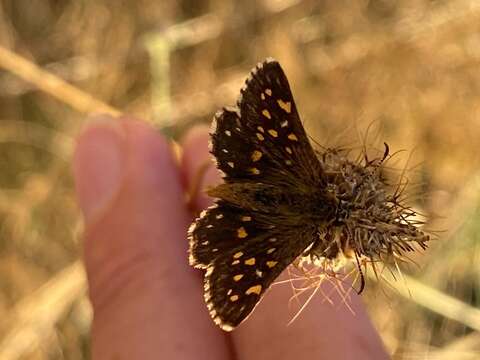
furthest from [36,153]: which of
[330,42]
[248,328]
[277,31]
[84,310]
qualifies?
[248,328]

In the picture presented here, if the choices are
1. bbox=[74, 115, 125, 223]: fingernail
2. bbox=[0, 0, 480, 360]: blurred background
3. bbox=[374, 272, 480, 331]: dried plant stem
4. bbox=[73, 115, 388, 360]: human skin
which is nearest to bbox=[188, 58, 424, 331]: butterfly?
bbox=[73, 115, 388, 360]: human skin

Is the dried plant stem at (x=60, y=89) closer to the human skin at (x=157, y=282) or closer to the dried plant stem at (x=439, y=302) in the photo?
the human skin at (x=157, y=282)

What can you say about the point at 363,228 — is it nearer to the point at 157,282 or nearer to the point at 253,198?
the point at 253,198

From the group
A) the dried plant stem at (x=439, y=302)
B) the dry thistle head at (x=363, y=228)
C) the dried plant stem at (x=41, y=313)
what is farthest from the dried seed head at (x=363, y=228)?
the dried plant stem at (x=41, y=313)

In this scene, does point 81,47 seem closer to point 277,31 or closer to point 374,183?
point 277,31

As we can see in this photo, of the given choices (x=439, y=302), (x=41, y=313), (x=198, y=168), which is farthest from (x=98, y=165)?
(x=439, y=302)

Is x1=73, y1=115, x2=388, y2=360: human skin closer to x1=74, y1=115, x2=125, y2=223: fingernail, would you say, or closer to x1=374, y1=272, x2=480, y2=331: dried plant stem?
x1=74, y1=115, x2=125, y2=223: fingernail
